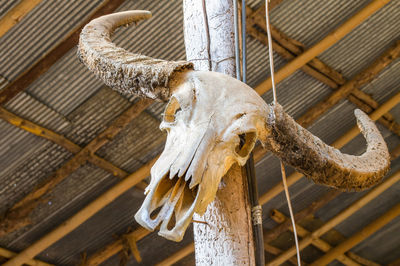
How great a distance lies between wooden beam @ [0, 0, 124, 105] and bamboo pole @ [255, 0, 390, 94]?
2.16 m

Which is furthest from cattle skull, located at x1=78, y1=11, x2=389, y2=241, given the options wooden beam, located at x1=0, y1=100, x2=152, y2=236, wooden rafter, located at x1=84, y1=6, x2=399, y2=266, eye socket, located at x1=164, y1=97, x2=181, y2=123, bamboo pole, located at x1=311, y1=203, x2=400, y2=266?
bamboo pole, located at x1=311, y1=203, x2=400, y2=266

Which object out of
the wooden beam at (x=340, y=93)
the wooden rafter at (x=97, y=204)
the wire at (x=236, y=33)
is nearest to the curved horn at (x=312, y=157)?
the wire at (x=236, y=33)

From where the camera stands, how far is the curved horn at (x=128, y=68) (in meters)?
1.79

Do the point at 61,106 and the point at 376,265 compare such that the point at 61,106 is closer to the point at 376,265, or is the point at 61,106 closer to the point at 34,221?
the point at 34,221

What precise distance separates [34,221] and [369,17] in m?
5.04

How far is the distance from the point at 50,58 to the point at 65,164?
1.57 metres

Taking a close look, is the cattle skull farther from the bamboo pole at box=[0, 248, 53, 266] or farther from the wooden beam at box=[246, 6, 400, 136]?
the bamboo pole at box=[0, 248, 53, 266]

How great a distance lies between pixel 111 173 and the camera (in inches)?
285

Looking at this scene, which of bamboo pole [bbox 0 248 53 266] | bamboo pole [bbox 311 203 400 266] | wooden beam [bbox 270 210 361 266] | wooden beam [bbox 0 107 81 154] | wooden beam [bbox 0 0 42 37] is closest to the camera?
wooden beam [bbox 0 0 42 37]

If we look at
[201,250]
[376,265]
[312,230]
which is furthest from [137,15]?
[376,265]

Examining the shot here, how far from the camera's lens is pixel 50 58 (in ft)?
18.5

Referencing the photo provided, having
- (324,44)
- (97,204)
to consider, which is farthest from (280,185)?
(97,204)

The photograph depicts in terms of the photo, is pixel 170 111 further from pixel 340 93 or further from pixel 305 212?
pixel 305 212

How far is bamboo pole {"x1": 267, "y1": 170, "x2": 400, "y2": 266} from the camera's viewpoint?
932cm
